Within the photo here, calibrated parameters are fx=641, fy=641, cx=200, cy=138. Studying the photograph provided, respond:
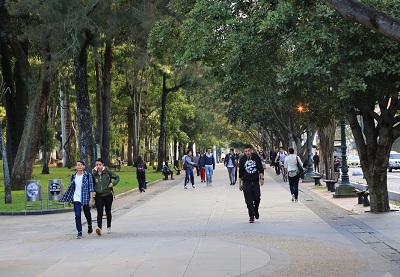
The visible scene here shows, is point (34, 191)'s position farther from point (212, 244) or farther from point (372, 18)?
point (372, 18)

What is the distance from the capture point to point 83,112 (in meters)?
20.9

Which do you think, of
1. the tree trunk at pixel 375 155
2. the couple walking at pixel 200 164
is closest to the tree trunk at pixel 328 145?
the couple walking at pixel 200 164

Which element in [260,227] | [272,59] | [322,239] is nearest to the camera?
[322,239]

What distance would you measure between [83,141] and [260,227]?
865cm

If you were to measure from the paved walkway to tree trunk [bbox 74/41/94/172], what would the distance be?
263 cm

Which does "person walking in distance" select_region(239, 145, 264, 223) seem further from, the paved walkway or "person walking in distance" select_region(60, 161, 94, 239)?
"person walking in distance" select_region(60, 161, 94, 239)

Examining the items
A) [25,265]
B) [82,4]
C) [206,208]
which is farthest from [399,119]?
[82,4]

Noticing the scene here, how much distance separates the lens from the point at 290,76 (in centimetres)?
1432

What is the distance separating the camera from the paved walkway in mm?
8883

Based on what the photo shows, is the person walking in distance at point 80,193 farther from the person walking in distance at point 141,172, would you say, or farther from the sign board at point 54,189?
the person walking in distance at point 141,172

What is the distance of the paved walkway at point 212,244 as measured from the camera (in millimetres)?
8883

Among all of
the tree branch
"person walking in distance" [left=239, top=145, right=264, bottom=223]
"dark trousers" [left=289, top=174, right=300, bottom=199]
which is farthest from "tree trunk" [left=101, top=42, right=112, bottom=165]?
the tree branch

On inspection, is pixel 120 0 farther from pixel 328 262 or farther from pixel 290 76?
pixel 328 262

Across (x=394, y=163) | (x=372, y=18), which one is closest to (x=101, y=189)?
(x=372, y=18)
